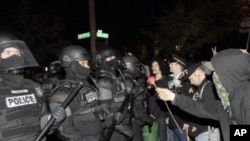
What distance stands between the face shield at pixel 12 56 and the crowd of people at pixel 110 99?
11mm

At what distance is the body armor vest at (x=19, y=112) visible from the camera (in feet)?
12.3

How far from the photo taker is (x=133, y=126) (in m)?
6.74

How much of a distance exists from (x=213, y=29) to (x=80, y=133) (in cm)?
2086

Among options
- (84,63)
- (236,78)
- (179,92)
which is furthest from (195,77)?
(236,78)

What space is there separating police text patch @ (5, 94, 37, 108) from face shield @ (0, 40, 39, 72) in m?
0.34

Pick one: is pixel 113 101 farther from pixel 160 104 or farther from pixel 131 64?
pixel 131 64

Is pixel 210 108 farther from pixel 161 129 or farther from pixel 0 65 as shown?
pixel 161 129

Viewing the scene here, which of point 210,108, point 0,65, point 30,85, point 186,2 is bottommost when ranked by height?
point 210,108

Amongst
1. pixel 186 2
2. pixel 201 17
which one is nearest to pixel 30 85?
pixel 201 17

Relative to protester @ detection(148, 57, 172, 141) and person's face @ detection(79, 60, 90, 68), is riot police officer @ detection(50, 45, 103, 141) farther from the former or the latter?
protester @ detection(148, 57, 172, 141)

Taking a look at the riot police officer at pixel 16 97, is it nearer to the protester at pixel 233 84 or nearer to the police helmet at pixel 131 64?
the protester at pixel 233 84

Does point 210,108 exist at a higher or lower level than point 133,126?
higher

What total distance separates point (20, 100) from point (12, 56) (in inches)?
20.8

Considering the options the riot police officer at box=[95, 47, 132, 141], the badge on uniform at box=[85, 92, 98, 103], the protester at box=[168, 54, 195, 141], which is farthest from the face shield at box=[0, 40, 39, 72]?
the protester at box=[168, 54, 195, 141]
